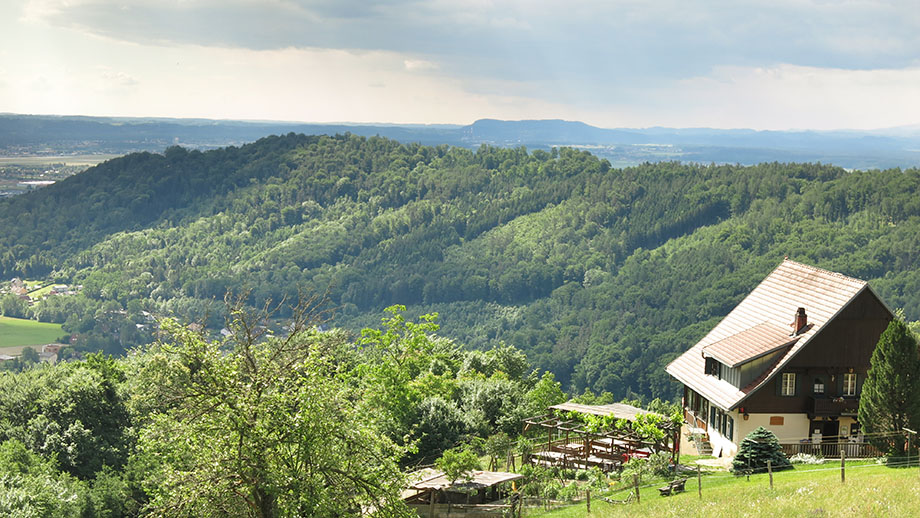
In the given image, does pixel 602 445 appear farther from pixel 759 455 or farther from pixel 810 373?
pixel 810 373

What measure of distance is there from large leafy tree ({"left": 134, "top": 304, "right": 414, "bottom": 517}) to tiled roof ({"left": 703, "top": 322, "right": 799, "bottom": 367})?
60.9 ft

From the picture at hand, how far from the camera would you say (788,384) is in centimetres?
3609

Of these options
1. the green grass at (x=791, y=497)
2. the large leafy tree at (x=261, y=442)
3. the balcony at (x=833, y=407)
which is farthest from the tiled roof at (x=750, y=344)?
the large leafy tree at (x=261, y=442)

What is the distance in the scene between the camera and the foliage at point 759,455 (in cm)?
2958

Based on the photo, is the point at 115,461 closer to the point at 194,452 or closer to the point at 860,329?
the point at 194,452

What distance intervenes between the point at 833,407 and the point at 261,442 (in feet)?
78.4

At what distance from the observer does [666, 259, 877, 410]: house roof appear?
36.0 m

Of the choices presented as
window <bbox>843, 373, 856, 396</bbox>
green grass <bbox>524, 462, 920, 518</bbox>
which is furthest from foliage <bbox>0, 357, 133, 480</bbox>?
window <bbox>843, 373, 856, 396</bbox>

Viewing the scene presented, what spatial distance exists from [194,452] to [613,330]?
7132 inches

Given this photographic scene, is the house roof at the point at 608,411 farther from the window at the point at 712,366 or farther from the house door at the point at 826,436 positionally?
the house door at the point at 826,436

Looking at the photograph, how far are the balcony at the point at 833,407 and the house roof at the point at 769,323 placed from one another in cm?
203

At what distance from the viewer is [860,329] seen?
35719 millimetres

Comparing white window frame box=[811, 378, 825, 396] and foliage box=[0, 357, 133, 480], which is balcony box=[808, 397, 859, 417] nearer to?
white window frame box=[811, 378, 825, 396]

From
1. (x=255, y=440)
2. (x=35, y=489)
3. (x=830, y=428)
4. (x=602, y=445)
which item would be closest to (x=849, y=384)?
(x=830, y=428)
